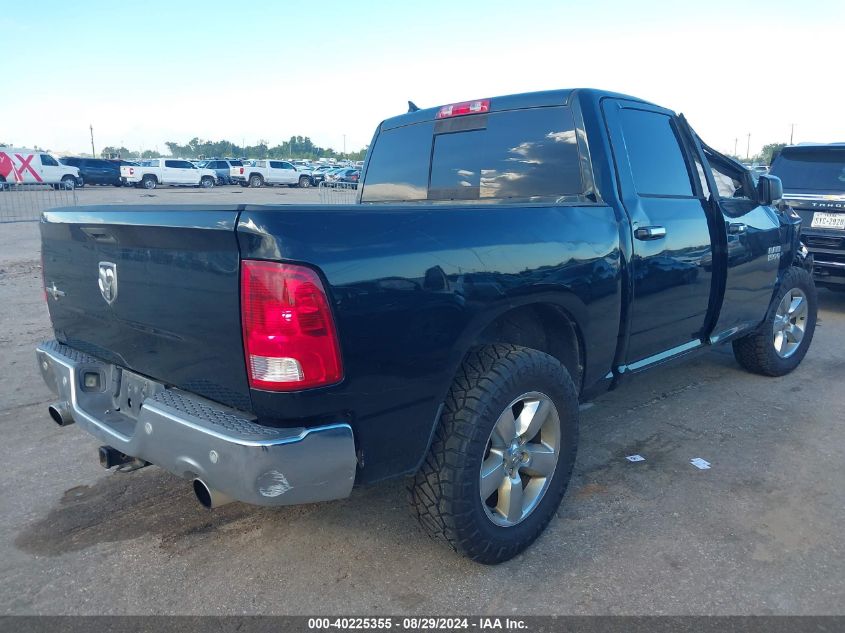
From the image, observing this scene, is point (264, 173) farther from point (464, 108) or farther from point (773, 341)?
point (464, 108)

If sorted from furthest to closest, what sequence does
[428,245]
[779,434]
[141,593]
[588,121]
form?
[779,434] → [588,121] → [141,593] → [428,245]

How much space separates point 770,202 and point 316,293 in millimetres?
3899

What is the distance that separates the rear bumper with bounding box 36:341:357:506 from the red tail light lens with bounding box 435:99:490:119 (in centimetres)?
240

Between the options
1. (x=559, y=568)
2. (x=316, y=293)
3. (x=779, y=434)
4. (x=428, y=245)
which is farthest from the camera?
(x=779, y=434)

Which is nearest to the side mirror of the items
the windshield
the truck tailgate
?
the windshield

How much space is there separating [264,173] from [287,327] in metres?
43.0

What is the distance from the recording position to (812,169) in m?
7.79

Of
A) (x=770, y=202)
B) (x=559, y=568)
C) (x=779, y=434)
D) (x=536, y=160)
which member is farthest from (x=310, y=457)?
(x=770, y=202)

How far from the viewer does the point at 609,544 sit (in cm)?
297

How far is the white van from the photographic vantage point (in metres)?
30.1

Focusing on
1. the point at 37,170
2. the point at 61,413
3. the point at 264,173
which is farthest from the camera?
the point at 264,173

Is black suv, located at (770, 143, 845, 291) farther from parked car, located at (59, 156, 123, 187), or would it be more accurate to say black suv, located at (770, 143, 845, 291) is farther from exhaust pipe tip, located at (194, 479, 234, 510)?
parked car, located at (59, 156, 123, 187)

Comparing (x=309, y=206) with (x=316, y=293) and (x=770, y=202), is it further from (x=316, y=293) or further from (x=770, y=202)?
(x=770, y=202)

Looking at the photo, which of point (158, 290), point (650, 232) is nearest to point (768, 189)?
point (650, 232)
